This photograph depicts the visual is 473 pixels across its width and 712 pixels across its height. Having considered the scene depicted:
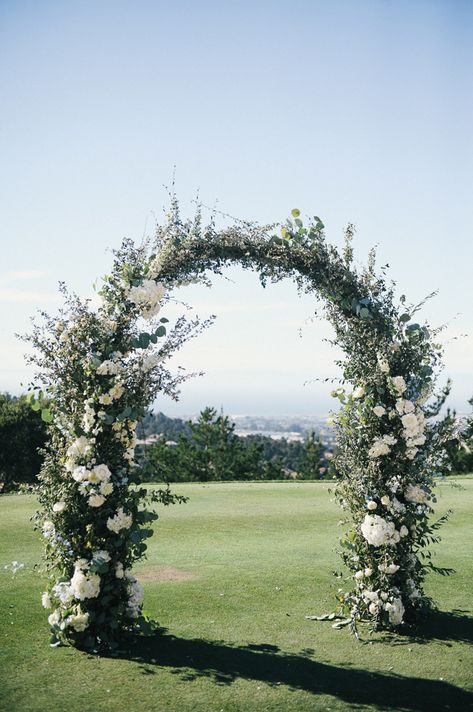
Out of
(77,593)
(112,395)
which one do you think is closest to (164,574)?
(77,593)

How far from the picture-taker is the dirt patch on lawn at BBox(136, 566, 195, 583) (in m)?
9.62

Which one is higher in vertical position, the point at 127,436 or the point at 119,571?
the point at 127,436

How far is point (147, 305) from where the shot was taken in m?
Answer: 7.39

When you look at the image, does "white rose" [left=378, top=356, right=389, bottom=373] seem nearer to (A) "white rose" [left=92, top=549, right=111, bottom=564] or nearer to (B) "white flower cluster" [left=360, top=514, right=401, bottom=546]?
(B) "white flower cluster" [left=360, top=514, right=401, bottom=546]

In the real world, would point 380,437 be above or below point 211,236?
below

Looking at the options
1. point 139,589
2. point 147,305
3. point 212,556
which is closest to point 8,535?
point 212,556

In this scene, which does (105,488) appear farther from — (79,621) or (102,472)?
(79,621)

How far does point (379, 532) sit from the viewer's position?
7543mm

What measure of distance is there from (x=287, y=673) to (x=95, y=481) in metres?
2.65

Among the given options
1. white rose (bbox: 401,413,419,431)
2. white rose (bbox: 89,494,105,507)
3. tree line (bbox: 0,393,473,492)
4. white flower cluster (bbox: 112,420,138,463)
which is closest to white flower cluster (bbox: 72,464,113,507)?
white rose (bbox: 89,494,105,507)

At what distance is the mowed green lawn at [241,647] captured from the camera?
596 cm

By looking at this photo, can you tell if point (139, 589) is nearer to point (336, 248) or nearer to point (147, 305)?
point (147, 305)

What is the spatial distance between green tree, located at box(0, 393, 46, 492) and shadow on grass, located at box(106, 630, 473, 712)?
2665cm

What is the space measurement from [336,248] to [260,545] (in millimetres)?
5912
